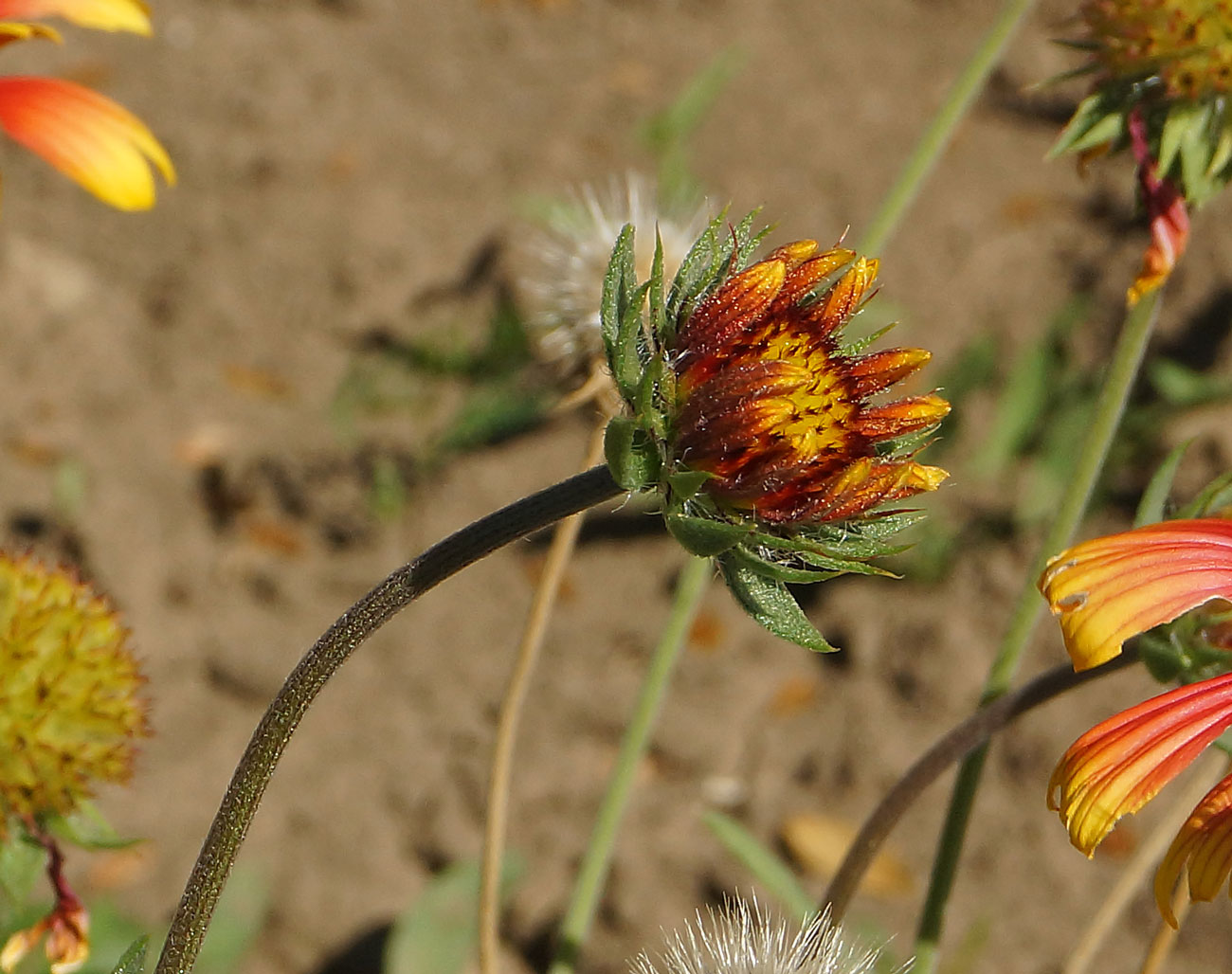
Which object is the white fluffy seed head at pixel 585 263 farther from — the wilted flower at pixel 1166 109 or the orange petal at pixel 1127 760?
the orange petal at pixel 1127 760

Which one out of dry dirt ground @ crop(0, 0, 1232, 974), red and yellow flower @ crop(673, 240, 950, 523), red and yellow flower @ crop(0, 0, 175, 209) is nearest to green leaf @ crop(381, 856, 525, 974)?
dry dirt ground @ crop(0, 0, 1232, 974)

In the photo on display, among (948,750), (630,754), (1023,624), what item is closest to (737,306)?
(948,750)

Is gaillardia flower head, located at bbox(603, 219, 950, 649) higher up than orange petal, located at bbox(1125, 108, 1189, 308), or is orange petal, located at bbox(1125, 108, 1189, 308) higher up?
orange petal, located at bbox(1125, 108, 1189, 308)

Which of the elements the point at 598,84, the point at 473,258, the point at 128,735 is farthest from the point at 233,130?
the point at 128,735

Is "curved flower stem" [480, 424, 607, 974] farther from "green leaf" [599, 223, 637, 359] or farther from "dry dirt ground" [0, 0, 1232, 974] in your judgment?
"dry dirt ground" [0, 0, 1232, 974]

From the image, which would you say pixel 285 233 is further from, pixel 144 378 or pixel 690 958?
pixel 690 958
